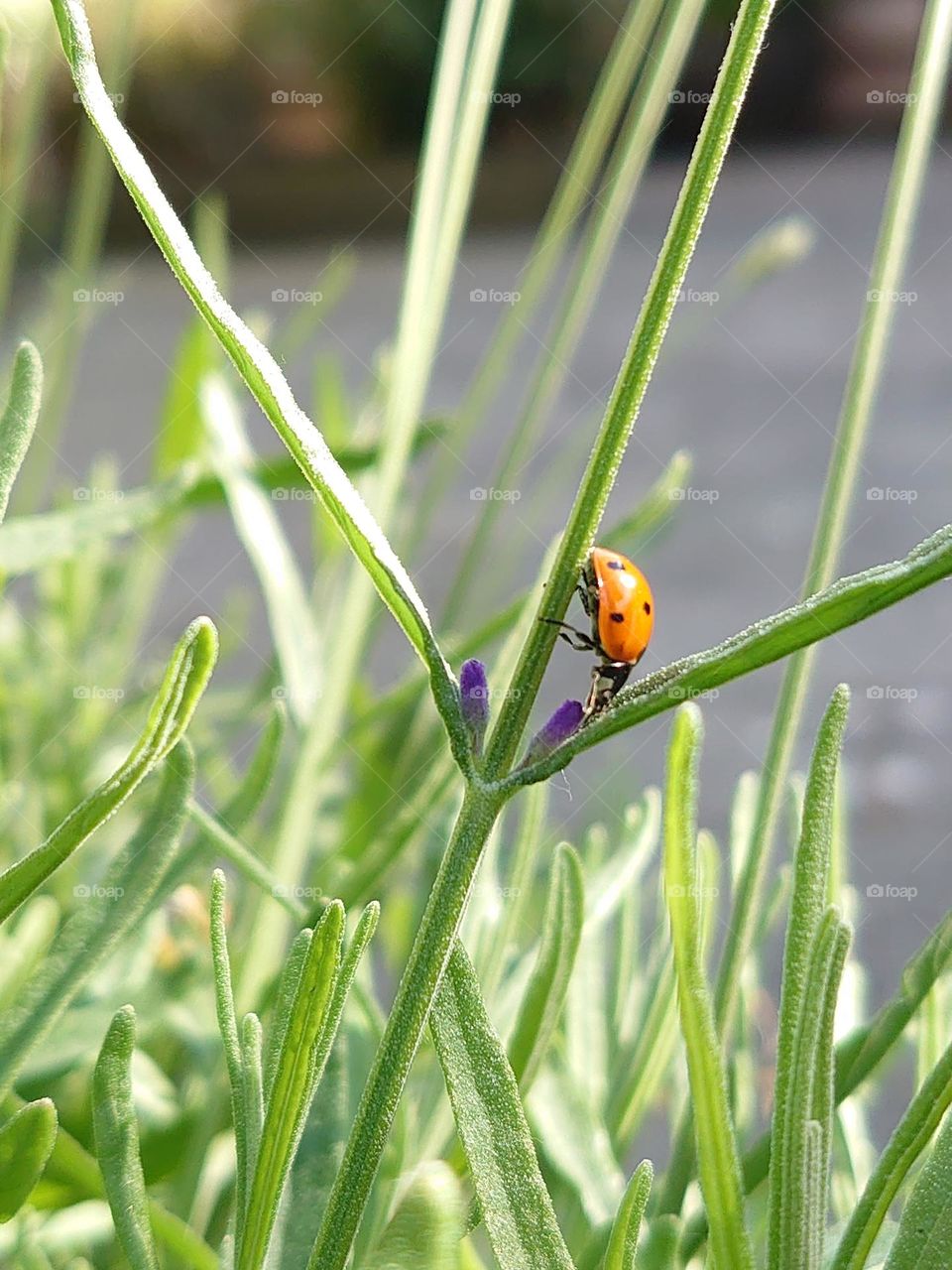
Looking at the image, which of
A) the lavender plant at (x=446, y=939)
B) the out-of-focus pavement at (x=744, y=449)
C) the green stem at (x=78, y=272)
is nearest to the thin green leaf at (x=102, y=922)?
the lavender plant at (x=446, y=939)

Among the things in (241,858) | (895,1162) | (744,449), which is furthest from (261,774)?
(744,449)

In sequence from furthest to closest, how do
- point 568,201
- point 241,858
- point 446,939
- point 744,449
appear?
1. point 744,449
2. point 568,201
3. point 241,858
4. point 446,939

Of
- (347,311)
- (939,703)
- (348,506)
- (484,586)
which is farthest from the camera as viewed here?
(347,311)

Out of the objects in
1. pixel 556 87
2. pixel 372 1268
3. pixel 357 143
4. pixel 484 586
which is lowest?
pixel 372 1268

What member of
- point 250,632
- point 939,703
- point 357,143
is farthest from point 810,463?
point 357,143

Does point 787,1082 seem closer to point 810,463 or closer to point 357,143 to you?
point 810,463

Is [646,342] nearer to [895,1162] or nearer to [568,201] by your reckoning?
[895,1162]

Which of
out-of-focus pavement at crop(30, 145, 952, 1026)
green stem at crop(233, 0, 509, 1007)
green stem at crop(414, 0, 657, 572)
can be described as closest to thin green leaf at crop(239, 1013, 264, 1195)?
green stem at crop(233, 0, 509, 1007)

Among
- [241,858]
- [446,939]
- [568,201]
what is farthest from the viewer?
[568,201]
